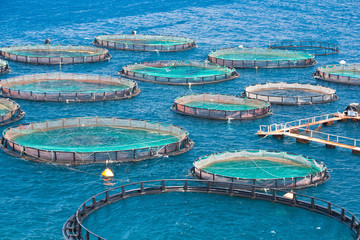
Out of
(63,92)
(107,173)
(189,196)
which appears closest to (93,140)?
(107,173)

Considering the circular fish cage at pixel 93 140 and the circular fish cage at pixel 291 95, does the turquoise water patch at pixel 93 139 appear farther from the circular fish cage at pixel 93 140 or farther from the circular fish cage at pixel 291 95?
the circular fish cage at pixel 291 95

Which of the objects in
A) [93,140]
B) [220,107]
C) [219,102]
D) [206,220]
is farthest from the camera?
[219,102]

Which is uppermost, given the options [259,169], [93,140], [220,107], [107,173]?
[220,107]

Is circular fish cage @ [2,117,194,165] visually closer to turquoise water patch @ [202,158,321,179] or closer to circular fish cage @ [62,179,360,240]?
circular fish cage @ [62,179,360,240]

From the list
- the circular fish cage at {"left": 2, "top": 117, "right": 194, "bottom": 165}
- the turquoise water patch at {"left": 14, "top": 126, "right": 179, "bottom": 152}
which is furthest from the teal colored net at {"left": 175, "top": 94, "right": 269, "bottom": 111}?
the turquoise water patch at {"left": 14, "top": 126, "right": 179, "bottom": 152}

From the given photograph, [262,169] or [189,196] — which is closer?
[189,196]

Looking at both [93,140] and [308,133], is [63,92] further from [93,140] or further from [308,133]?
[308,133]

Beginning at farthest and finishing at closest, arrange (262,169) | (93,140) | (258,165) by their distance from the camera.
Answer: (93,140) → (258,165) → (262,169)
